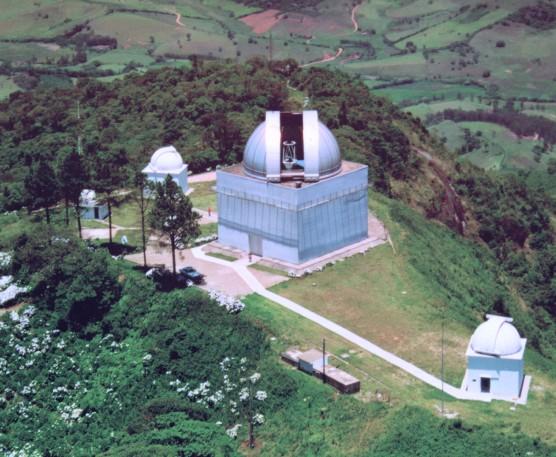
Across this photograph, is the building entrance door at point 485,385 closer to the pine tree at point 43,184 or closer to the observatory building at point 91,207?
the pine tree at point 43,184

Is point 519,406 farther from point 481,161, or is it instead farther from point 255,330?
point 481,161

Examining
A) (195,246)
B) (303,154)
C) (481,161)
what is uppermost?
(303,154)

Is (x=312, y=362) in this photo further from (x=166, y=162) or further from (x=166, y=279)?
(x=166, y=162)

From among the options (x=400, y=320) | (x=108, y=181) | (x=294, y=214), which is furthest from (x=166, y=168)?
(x=400, y=320)

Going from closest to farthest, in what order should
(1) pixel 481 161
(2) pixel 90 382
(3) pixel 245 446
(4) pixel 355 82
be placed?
(3) pixel 245 446
(2) pixel 90 382
(4) pixel 355 82
(1) pixel 481 161

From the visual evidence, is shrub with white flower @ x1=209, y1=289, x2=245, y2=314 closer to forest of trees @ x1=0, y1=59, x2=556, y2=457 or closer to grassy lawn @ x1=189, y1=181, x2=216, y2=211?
forest of trees @ x1=0, y1=59, x2=556, y2=457

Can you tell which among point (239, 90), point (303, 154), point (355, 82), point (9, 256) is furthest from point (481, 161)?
point (9, 256)
